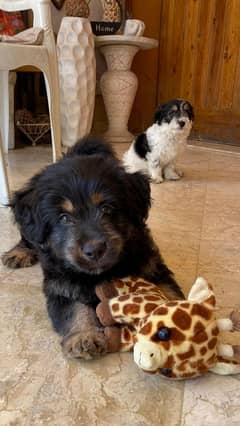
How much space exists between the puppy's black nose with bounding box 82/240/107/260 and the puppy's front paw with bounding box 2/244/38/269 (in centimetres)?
59

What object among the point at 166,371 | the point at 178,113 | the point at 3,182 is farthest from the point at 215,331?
the point at 178,113

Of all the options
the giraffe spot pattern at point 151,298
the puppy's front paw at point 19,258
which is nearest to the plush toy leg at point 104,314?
the giraffe spot pattern at point 151,298

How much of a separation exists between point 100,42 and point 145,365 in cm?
393

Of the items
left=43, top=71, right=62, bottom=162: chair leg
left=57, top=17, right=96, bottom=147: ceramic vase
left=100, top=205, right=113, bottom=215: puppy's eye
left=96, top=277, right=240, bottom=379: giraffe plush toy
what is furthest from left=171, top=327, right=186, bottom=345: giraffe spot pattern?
left=57, top=17, right=96, bottom=147: ceramic vase

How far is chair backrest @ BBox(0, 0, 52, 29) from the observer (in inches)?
94.5

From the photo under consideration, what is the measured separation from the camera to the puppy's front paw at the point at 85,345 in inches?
39.3

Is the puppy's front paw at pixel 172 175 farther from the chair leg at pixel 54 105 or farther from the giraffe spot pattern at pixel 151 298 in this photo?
the giraffe spot pattern at pixel 151 298

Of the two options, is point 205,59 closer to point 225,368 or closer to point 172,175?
point 172,175

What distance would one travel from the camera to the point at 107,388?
0.93 metres

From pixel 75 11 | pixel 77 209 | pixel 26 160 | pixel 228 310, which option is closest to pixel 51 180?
pixel 77 209

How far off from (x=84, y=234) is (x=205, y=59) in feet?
12.6

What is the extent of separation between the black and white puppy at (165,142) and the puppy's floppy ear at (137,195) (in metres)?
1.63

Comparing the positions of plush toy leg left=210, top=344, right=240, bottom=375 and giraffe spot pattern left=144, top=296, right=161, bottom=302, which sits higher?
giraffe spot pattern left=144, top=296, right=161, bottom=302

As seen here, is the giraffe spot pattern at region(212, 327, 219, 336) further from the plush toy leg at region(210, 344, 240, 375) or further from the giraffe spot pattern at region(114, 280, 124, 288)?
the giraffe spot pattern at region(114, 280, 124, 288)
